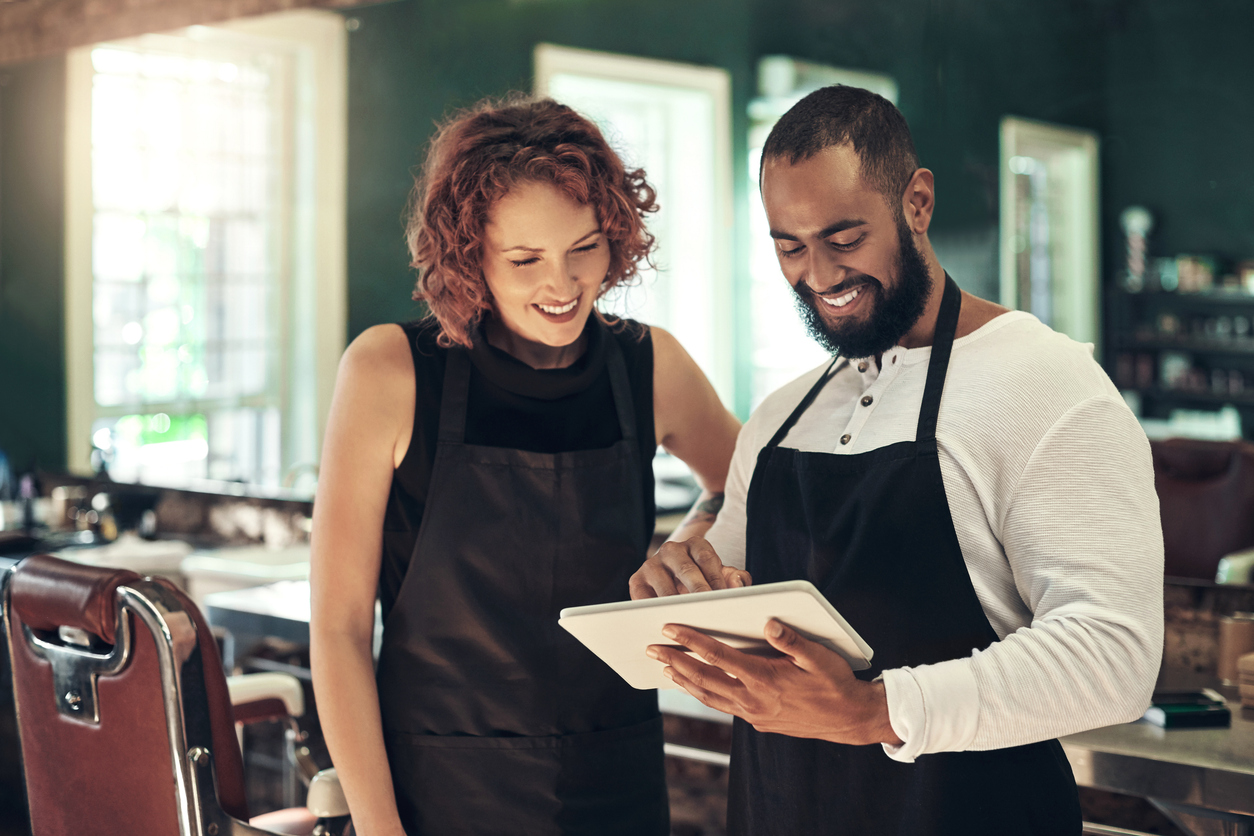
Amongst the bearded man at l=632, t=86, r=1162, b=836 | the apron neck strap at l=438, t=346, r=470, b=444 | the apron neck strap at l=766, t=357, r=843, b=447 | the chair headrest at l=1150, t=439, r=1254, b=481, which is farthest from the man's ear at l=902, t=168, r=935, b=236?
the chair headrest at l=1150, t=439, r=1254, b=481

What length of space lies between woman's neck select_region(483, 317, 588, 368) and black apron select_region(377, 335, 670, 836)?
0.06 m

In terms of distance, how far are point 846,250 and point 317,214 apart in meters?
2.64

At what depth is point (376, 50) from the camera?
3.38 metres

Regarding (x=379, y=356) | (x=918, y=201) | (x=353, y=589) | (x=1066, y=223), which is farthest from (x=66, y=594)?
(x=1066, y=223)

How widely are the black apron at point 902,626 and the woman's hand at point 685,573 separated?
0.12m

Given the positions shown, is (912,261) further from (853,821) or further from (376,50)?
(376,50)

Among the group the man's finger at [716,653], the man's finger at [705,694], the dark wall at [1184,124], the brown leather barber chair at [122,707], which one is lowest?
the brown leather barber chair at [122,707]

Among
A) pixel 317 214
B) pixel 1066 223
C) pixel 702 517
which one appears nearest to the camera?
pixel 702 517

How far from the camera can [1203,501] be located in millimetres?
2230

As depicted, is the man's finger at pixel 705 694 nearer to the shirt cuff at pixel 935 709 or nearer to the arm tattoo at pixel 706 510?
the shirt cuff at pixel 935 709

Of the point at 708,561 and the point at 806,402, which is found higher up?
the point at 806,402

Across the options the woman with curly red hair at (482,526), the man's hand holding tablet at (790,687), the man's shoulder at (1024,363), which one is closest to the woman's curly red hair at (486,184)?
the woman with curly red hair at (482,526)

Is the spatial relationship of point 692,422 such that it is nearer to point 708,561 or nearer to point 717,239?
point 708,561

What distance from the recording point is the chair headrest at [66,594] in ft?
5.05
